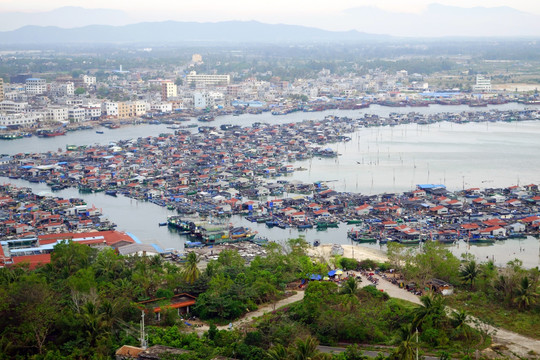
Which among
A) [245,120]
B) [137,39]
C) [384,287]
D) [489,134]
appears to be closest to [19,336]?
[384,287]

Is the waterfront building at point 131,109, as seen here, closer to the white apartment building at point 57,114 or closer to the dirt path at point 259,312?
the white apartment building at point 57,114

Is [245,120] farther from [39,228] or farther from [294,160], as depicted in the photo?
[39,228]

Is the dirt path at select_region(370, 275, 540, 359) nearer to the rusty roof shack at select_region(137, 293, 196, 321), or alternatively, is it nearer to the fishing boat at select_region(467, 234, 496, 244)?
the rusty roof shack at select_region(137, 293, 196, 321)

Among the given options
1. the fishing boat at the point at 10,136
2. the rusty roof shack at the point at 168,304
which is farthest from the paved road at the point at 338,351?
the fishing boat at the point at 10,136

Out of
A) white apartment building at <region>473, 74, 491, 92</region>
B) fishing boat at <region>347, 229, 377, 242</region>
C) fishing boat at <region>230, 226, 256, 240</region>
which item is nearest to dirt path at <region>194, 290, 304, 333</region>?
fishing boat at <region>230, 226, 256, 240</region>

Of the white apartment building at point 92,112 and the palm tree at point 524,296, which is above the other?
the white apartment building at point 92,112

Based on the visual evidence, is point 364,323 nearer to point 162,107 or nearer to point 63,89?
point 162,107
